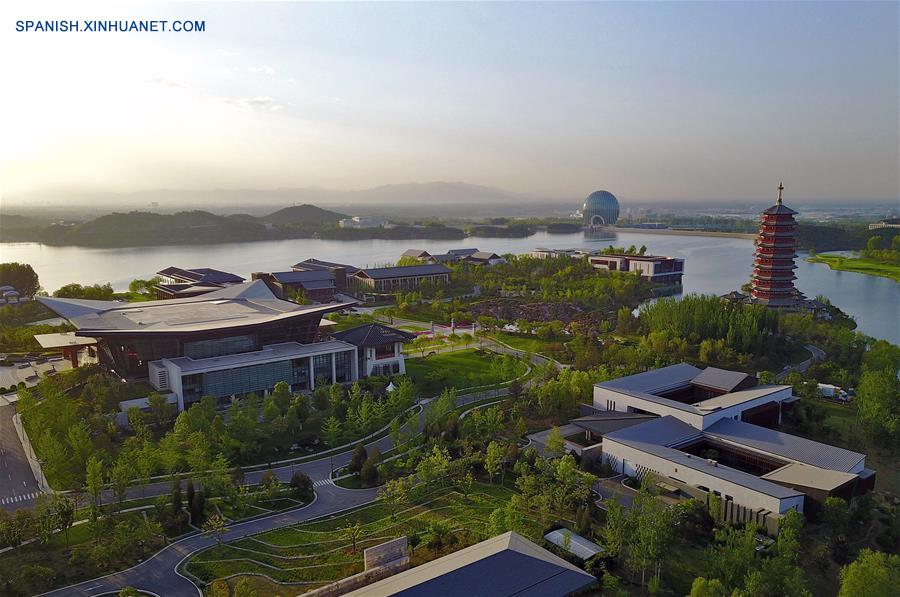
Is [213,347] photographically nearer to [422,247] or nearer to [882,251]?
[882,251]

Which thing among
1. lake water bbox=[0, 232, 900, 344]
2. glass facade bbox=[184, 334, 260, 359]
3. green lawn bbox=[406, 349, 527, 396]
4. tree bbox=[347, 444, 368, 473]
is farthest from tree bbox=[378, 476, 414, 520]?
lake water bbox=[0, 232, 900, 344]

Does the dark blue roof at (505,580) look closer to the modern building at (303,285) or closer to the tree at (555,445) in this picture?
the tree at (555,445)

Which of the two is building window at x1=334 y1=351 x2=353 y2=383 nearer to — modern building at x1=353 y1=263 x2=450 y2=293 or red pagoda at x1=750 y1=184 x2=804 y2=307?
modern building at x1=353 y1=263 x2=450 y2=293

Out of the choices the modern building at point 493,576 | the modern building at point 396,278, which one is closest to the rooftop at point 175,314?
the modern building at point 493,576

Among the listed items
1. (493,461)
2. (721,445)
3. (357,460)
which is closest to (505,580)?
(493,461)

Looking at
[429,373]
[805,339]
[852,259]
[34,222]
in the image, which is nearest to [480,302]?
[429,373]

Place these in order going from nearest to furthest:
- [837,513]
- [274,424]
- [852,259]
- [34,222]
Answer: [837,513]
[274,424]
[852,259]
[34,222]

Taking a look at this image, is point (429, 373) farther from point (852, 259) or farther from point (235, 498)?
point (852, 259)
